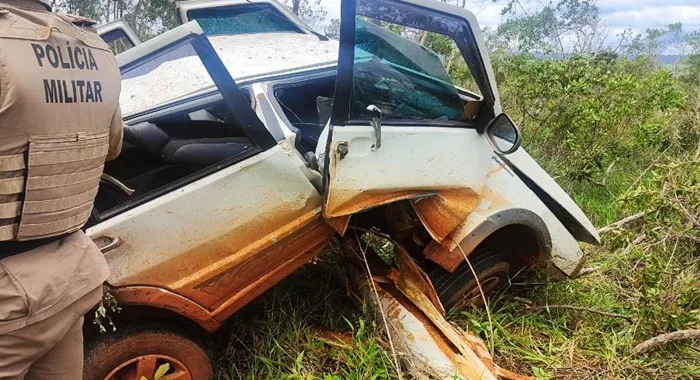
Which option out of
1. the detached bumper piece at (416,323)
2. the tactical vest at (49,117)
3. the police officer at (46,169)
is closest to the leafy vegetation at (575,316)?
the detached bumper piece at (416,323)

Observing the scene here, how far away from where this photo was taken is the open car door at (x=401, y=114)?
2.41 m

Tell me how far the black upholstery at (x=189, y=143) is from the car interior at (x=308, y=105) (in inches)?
12.9

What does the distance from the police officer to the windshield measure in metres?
1.02

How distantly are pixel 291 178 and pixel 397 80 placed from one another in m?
0.67

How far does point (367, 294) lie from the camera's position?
2982 mm

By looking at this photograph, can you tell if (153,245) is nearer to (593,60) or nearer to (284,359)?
(284,359)

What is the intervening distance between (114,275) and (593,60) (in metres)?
5.38

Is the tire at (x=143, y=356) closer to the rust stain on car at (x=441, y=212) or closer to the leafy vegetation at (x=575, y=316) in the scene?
the leafy vegetation at (x=575, y=316)

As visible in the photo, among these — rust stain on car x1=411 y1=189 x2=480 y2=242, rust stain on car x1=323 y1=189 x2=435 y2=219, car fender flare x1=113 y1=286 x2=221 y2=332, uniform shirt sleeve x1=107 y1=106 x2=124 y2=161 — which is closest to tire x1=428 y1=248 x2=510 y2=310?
rust stain on car x1=411 y1=189 x2=480 y2=242

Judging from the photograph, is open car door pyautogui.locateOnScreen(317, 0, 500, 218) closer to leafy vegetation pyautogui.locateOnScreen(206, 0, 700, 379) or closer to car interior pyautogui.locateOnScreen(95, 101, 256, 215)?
car interior pyautogui.locateOnScreen(95, 101, 256, 215)

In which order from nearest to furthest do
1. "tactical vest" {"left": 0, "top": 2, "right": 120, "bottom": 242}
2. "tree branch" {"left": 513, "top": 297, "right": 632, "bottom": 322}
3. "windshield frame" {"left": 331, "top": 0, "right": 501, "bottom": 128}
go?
"tactical vest" {"left": 0, "top": 2, "right": 120, "bottom": 242} < "windshield frame" {"left": 331, "top": 0, "right": 501, "bottom": 128} < "tree branch" {"left": 513, "top": 297, "right": 632, "bottom": 322}

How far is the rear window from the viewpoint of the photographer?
11.9 feet

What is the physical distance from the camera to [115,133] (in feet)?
6.23

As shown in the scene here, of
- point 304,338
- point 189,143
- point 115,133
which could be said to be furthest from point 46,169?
point 304,338
